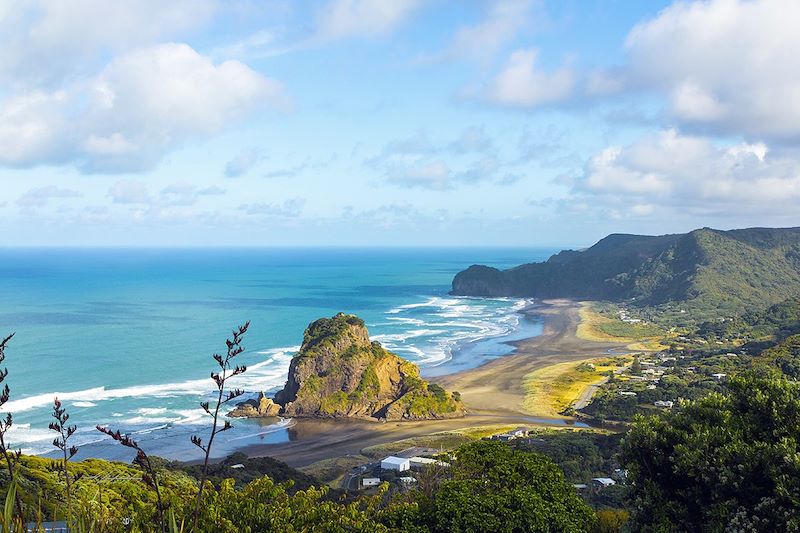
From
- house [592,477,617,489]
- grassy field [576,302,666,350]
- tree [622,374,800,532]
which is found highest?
tree [622,374,800,532]

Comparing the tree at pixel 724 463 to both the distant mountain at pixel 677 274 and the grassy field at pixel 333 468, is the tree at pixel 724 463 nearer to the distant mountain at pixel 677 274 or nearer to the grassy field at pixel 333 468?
the grassy field at pixel 333 468

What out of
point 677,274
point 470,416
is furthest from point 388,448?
point 677,274

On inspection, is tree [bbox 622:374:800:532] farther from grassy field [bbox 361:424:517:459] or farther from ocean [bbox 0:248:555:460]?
ocean [bbox 0:248:555:460]

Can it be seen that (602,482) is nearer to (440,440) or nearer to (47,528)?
(440,440)

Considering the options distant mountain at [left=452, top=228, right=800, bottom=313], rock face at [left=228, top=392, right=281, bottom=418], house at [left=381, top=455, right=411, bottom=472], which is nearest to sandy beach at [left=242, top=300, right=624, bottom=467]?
rock face at [left=228, top=392, right=281, bottom=418]

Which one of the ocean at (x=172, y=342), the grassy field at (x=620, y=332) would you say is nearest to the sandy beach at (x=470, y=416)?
the ocean at (x=172, y=342)

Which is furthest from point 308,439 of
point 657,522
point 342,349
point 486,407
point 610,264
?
point 610,264
